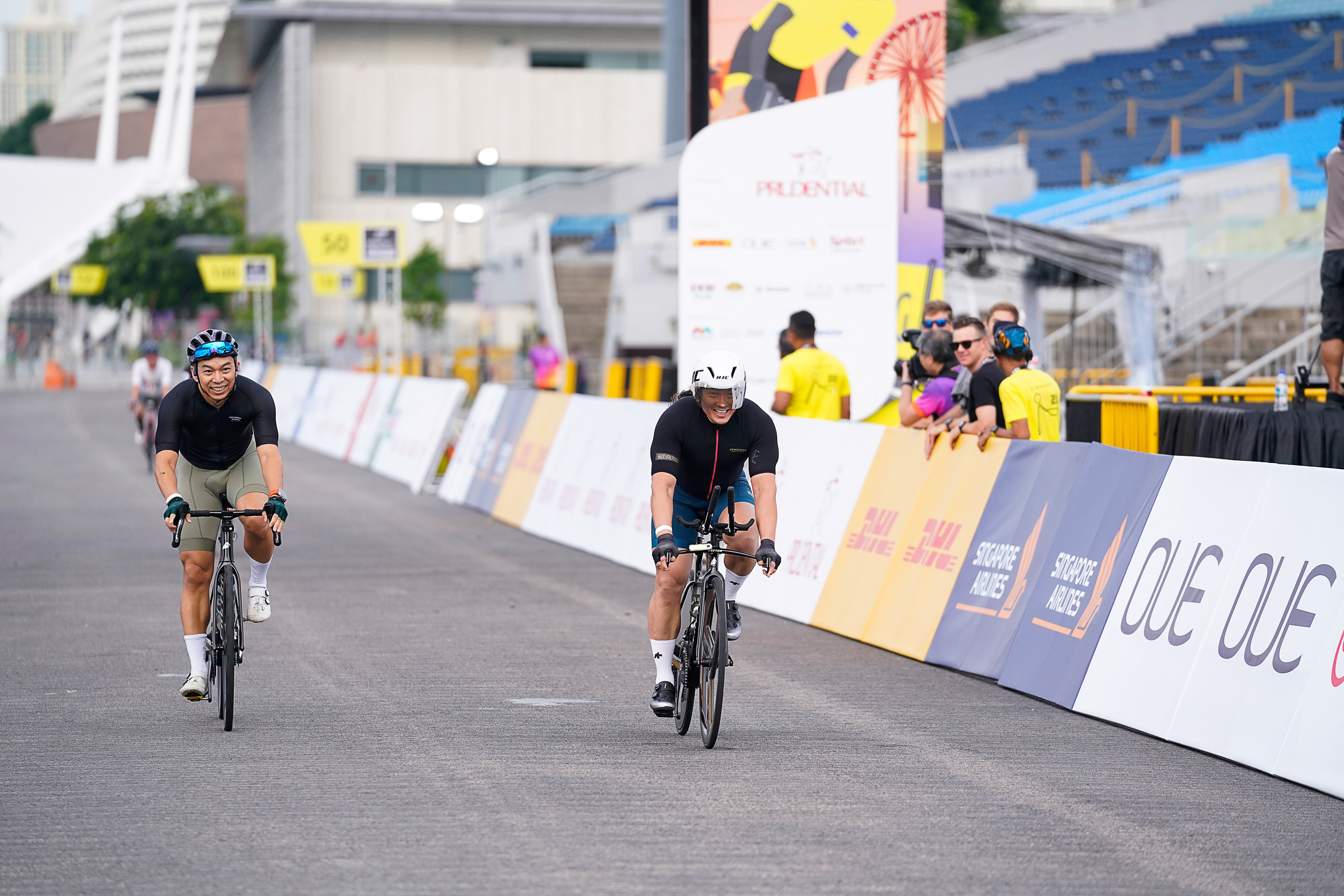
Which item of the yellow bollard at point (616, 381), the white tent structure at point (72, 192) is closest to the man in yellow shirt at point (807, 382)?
the yellow bollard at point (616, 381)

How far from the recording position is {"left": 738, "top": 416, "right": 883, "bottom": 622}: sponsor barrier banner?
12812mm

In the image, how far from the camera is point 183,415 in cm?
899

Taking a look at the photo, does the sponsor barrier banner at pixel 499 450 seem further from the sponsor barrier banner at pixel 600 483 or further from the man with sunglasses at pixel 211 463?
the man with sunglasses at pixel 211 463

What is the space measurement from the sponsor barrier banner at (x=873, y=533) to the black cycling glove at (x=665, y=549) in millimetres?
3967

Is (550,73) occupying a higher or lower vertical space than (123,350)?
higher

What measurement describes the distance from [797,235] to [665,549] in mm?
9559

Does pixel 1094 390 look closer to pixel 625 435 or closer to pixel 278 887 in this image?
pixel 625 435

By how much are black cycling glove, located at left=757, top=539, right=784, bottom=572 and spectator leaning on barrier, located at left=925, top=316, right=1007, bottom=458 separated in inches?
132

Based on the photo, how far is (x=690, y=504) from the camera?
8812mm

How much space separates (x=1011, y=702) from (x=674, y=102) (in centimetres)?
2313

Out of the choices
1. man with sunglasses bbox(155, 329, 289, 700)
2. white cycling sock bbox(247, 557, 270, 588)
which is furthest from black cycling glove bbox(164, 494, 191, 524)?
white cycling sock bbox(247, 557, 270, 588)

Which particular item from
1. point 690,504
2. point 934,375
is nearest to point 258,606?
point 690,504

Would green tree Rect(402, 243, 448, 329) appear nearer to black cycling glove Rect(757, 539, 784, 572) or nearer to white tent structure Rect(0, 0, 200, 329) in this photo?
white tent structure Rect(0, 0, 200, 329)

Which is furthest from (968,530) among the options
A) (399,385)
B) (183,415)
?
(399,385)
